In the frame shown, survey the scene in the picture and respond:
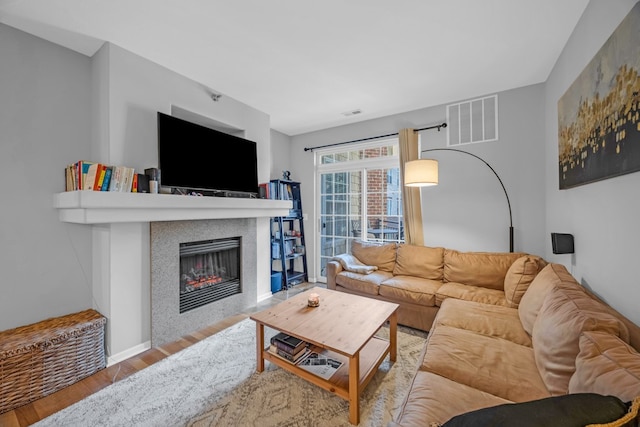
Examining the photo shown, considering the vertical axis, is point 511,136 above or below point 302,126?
below

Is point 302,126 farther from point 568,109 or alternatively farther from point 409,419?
point 409,419

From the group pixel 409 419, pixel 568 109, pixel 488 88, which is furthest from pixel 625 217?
pixel 488 88

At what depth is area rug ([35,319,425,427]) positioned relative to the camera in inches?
62.0

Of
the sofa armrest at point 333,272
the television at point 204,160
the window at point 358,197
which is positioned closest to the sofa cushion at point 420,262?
the window at point 358,197

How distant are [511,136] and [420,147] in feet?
3.25

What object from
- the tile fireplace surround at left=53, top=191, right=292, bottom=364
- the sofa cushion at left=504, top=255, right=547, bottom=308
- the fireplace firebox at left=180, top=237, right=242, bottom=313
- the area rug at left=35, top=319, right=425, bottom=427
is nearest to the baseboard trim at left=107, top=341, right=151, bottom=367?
the tile fireplace surround at left=53, top=191, right=292, bottom=364

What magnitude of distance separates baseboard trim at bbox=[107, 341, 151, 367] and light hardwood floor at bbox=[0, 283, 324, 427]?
0.04m

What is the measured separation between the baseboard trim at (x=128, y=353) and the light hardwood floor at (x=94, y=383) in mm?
36

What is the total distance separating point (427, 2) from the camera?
5.70ft

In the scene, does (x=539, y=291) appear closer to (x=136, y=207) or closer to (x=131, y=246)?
(x=136, y=207)

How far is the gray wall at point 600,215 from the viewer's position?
1.28 metres

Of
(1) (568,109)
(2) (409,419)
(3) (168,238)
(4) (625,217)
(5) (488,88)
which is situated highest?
(5) (488,88)

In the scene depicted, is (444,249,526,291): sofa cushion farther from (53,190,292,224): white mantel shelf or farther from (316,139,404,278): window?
(53,190,292,224): white mantel shelf

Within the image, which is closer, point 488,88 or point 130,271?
point 130,271
